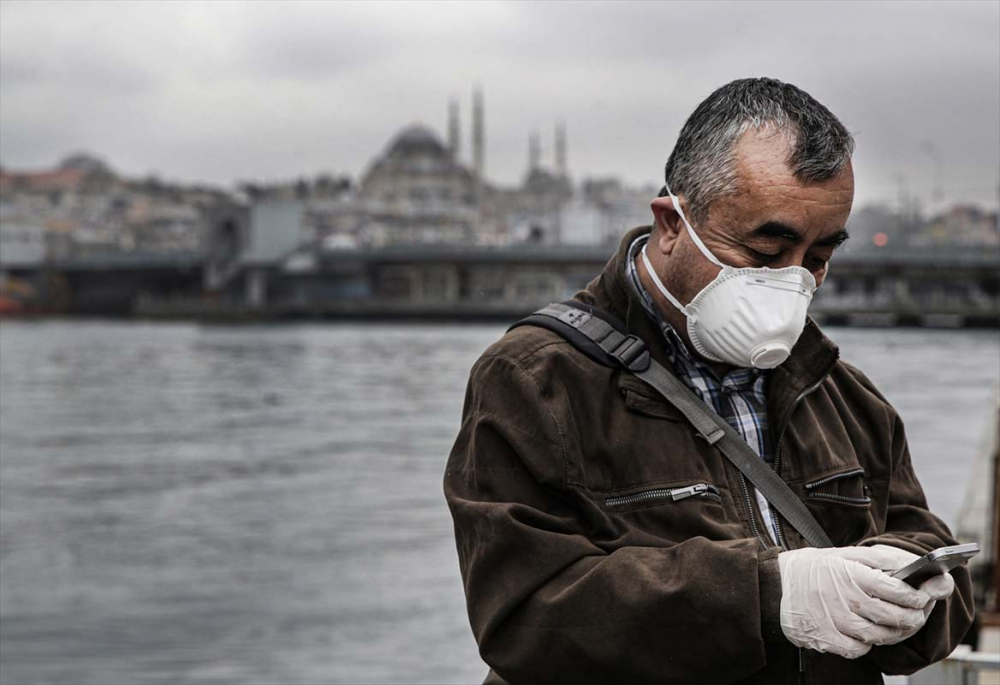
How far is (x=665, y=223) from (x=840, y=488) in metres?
0.33

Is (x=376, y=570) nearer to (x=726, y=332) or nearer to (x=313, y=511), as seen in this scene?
(x=313, y=511)

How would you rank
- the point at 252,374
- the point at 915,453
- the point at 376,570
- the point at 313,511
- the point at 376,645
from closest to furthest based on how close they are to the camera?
1. the point at 376,645
2. the point at 376,570
3. the point at 313,511
4. the point at 915,453
5. the point at 252,374

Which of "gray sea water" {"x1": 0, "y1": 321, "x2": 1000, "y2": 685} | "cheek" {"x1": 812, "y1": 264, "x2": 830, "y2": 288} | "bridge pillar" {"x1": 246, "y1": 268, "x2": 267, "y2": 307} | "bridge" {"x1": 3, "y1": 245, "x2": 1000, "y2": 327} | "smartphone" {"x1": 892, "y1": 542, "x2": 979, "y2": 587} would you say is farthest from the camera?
"bridge pillar" {"x1": 246, "y1": 268, "x2": 267, "y2": 307}

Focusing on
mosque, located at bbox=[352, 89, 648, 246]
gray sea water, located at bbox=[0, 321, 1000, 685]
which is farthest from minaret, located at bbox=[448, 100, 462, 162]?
gray sea water, located at bbox=[0, 321, 1000, 685]

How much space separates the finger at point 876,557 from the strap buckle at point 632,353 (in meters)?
0.25

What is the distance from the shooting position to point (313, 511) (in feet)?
43.2

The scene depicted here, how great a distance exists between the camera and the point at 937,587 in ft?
4.20

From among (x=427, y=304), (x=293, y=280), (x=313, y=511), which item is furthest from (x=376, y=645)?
(x=293, y=280)

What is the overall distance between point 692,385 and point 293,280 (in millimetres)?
65823

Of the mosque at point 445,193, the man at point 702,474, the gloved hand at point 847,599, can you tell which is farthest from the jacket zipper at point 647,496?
the mosque at point 445,193

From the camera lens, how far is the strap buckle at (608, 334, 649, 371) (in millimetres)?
1350

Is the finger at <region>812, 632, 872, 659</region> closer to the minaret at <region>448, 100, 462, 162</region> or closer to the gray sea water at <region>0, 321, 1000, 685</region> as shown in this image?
the gray sea water at <region>0, 321, 1000, 685</region>

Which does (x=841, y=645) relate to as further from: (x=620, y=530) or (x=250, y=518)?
(x=250, y=518)

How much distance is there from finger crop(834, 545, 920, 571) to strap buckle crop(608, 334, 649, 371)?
0.25 metres
